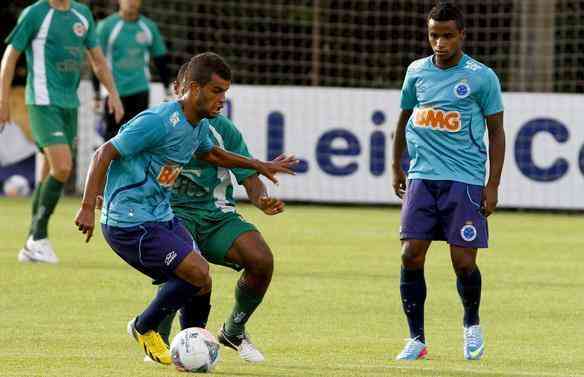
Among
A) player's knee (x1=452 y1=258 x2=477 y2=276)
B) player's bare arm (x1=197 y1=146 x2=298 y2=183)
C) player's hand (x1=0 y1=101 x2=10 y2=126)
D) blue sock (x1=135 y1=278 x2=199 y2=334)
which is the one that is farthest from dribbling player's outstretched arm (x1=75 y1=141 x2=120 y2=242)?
player's hand (x1=0 y1=101 x2=10 y2=126)

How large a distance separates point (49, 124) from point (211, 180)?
437 cm

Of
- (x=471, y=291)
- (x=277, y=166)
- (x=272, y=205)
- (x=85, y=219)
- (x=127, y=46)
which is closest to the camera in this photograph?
(x=85, y=219)

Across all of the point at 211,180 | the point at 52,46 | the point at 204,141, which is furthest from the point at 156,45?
the point at 204,141

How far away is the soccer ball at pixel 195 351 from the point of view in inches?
276

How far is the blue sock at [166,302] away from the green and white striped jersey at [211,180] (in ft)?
2.33

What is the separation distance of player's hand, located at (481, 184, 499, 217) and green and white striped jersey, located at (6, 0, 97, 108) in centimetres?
494

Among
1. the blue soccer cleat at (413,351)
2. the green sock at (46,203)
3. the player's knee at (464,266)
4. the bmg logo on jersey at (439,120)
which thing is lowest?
the green sock at (46,203)

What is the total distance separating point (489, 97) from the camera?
7918mm

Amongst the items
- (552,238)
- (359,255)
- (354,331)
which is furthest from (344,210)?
(354,331)

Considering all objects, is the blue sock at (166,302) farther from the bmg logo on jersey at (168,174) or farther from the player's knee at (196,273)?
the bmg logo on jersey at (168,174)

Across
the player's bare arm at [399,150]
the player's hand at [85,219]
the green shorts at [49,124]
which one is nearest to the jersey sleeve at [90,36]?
the green shorts at [49,124]

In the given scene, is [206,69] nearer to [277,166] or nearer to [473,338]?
[277,166]

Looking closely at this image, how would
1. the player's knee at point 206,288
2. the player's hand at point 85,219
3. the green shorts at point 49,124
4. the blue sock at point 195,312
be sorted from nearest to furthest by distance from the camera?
the player's hand at point 85,219 → the player's knee at point 206,288 → the blue sock at point 195,312 → the green shorts at point 49,124

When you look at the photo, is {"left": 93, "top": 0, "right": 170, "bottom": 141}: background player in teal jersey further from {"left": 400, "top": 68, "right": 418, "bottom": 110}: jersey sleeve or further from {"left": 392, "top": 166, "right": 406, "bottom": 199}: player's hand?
{"left": 400, "top": 68, "right": 418, "bottom": 110}: jersey sleeve
